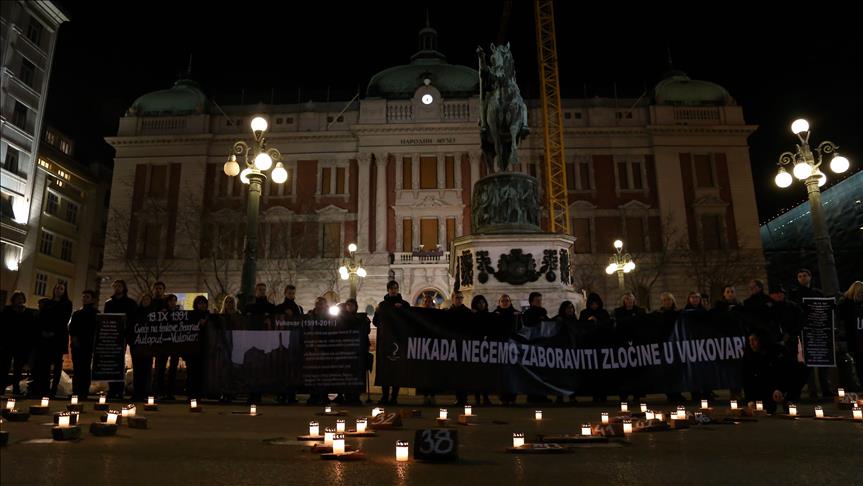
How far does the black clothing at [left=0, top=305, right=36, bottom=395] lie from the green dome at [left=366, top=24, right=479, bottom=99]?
1392 inches

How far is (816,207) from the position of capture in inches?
464

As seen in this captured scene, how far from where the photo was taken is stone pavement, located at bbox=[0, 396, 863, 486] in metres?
3.37

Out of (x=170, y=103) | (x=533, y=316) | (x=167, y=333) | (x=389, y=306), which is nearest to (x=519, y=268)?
(x=533, y=316)

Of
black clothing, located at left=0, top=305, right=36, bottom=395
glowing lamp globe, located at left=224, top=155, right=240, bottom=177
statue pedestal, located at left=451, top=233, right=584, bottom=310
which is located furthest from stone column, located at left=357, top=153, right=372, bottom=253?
black clothing, located at left=0, top=305, right=36, bottom=395

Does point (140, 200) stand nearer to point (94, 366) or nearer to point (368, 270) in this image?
point (368, 270)

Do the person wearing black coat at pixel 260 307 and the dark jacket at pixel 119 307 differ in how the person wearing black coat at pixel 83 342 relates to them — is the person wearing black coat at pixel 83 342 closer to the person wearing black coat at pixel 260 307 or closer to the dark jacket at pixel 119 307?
the dark jacket at pixel 119 307

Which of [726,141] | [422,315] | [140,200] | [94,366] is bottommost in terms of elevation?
[94,366]

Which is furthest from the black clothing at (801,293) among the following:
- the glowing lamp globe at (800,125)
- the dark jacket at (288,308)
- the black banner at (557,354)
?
the dark jacket at (288,308)

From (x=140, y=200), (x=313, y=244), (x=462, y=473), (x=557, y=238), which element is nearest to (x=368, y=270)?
(x=313, y=244)

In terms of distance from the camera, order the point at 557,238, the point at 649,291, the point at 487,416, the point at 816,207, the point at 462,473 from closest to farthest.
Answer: the point at 462,473, the point at 487,416, the point at 816,207, the point at 557,238, the point at 649,291

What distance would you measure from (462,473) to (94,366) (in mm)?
8369

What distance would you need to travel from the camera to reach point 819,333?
971 cm

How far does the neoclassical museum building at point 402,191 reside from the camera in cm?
3912

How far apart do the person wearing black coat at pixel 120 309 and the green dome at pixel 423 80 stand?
35.1m
